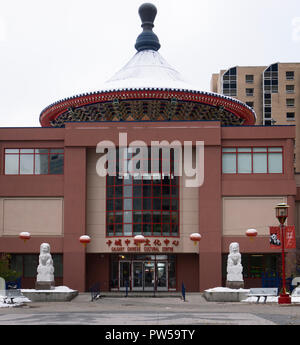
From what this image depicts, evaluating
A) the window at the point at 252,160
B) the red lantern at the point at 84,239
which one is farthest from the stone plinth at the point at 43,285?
the window at the point at 252,160

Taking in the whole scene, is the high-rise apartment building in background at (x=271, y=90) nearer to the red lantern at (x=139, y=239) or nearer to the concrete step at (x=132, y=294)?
the concrete step at (x=132, y=294)

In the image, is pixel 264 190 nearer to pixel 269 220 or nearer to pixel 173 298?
pixel 269 220

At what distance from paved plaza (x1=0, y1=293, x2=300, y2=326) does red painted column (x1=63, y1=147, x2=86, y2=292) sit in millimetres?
2474

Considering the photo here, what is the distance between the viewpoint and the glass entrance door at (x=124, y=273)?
4647 cm

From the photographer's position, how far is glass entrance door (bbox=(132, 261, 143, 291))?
46.2 m

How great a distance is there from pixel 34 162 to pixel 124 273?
10.0 m

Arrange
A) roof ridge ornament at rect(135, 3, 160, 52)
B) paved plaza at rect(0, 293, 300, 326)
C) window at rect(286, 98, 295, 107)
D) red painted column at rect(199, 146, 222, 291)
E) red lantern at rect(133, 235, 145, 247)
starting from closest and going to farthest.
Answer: paved plaza at rect(0, 293, 300, 326) < red lantern at rect(133, 235, 145, 247) < red painted column at rect(199, 146, 222, 291) < roof ridge ornament at rect(135, 3, 160, 52) < window at rect(286, 98, 295, 107)

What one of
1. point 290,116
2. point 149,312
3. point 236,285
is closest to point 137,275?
point 236,285

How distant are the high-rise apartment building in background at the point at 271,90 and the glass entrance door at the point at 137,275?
6273 centimetres

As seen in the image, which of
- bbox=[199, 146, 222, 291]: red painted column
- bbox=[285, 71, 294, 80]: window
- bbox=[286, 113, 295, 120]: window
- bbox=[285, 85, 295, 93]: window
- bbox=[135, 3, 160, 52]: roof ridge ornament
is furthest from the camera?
bbox=[285, 71, 294, 80]: window

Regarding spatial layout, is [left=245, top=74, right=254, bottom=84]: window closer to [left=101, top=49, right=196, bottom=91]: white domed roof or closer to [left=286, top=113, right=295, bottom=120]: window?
[left=286, top=113, right=295, bottom=120]: window

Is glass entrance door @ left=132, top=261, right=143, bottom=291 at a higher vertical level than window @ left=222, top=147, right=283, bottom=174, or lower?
lower

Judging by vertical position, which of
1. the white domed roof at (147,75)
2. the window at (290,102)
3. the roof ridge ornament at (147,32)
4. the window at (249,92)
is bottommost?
the white domed roof at (147,75)

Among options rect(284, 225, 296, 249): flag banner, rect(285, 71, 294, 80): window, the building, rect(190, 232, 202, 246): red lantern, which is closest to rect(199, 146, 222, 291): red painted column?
the building
